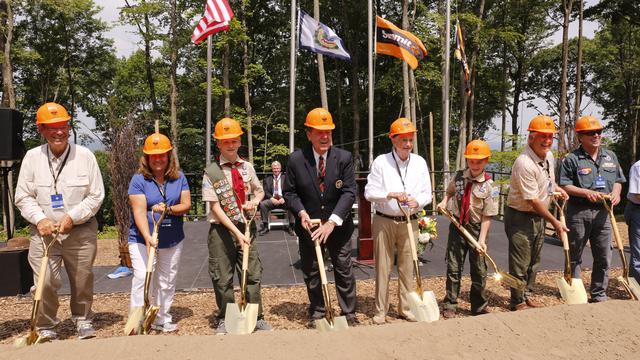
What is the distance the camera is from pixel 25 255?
4.00 m

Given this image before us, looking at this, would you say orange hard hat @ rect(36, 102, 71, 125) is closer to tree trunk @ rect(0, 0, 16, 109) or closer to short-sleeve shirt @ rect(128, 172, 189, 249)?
short-sleeve shirt @ rect(128, 172, 189, 249)

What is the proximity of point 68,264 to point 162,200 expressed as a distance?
0.98 metres

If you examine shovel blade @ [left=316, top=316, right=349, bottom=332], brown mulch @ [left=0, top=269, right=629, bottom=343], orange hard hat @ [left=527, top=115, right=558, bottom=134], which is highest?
orange hard hat @ [left=527, top=115, right=558, bottom=134]

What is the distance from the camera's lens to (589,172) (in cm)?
462

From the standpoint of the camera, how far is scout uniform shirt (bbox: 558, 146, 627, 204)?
15.2 ft

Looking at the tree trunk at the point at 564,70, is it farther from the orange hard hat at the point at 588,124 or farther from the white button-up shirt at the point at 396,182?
the white button-up shirt at the point at 396,182

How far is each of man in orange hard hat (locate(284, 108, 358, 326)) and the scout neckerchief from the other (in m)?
0.47

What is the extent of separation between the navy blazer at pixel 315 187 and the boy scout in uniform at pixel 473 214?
1.14 m

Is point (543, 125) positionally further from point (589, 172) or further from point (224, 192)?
point (224, 192)

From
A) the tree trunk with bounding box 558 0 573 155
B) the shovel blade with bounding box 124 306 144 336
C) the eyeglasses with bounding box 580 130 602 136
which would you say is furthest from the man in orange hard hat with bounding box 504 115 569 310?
the tree trunk with bounding box 558 0 573 155

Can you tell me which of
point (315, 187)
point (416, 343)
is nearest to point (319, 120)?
point (315, 187)

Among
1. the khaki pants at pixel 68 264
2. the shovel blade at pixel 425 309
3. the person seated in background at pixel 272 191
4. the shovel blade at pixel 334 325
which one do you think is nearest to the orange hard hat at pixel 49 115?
the khaki pants at pixel 68 264

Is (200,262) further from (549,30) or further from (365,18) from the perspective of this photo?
(549,30)

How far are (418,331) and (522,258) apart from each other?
5.53 ft
